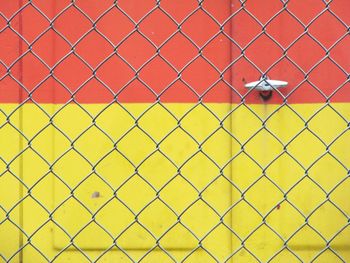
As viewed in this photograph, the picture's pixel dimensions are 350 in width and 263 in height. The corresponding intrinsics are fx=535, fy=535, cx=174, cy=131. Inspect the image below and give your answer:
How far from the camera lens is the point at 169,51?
1986mm

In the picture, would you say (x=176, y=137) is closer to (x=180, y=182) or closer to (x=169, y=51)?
(x=180, y=182)

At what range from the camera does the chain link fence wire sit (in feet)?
6.44

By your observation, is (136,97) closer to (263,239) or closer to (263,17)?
(263,17)

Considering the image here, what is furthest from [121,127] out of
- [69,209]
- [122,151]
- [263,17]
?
[263,17]

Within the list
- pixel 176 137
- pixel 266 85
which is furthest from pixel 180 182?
pixel 266 85

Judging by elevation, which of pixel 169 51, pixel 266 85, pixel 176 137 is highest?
pixel 169 51

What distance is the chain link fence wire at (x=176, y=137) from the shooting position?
196cm

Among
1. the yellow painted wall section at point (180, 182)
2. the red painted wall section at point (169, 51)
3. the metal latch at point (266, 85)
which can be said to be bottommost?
the yellow painted wall section at point (180, 182)

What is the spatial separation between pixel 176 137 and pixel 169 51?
32 centimetres

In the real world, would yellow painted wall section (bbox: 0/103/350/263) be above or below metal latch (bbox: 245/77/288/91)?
below

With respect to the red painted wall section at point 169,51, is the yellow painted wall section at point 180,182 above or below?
below

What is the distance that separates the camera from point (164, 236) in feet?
6.50

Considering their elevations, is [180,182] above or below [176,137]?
below

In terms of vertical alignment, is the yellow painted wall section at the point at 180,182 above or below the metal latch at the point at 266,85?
below
